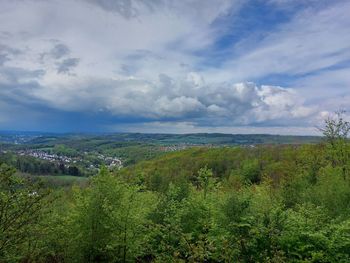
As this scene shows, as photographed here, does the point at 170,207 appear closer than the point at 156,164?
Yes

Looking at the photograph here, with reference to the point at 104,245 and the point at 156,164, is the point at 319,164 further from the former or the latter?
the point at 156,164

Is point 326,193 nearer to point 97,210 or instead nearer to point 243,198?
point 243,198

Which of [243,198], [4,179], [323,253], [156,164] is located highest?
[4,179]

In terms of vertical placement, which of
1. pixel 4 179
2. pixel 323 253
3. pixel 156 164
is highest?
pixel 4 179

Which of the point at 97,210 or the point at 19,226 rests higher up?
the point at 19,226

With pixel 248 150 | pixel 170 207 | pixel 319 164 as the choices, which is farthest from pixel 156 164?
pixel 170 207

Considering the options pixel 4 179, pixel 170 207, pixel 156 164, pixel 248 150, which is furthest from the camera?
pixel 156 164

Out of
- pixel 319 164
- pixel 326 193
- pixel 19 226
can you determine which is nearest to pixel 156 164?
pixel 319 164

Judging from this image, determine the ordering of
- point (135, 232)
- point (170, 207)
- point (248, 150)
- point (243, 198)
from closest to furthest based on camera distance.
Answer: point (243, 198), point (135, 232), point (170, 207), point (248, 150)

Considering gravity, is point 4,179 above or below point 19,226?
above
